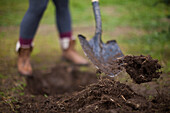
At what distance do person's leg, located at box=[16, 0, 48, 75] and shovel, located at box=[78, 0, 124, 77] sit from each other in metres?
0.69

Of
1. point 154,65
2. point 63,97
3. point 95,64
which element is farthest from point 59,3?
point 154,65

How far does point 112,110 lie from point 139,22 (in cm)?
384

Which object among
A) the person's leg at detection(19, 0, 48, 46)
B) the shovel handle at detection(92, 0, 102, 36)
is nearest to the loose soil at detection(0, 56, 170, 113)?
the shovel handle at detection(92, 0, 102, 36)

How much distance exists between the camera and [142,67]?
175cm

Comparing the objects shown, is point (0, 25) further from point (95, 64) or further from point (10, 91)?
point (95, 64)

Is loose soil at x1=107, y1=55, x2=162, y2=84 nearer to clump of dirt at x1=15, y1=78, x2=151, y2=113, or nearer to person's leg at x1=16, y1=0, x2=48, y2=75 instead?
clump of dirt at x1=15, y1=78, x2=151, y2=113

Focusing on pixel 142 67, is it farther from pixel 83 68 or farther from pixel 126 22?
pixel 126 22

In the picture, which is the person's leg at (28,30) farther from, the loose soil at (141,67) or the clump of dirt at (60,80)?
the loose soil at (141,67)

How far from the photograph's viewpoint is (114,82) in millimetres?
1831

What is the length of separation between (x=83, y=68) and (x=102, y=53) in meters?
0.93

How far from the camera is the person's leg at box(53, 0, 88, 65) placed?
3.16 m

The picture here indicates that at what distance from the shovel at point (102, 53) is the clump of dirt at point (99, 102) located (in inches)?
5.3

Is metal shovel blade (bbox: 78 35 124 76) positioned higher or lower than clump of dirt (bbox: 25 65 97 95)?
higher

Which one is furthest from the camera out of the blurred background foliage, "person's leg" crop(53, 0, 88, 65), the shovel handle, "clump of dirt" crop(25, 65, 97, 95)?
Result: the blurred background foliage
